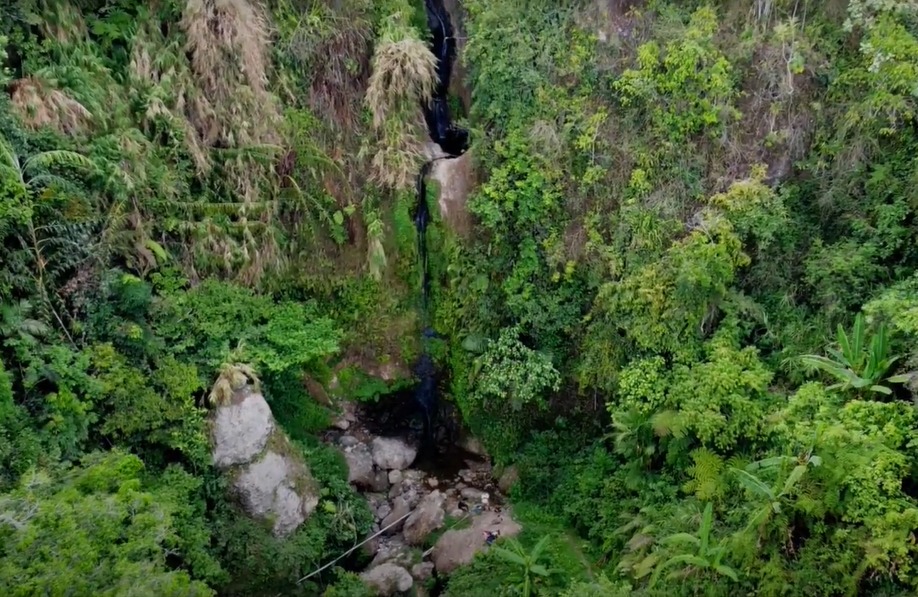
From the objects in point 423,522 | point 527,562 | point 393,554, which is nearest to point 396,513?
point 423,522

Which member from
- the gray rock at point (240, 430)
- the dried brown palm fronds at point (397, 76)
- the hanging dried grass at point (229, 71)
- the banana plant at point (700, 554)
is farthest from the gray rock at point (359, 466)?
the dried brown palm fronds at point (397, 76)

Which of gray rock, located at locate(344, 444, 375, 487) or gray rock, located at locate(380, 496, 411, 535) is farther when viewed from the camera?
gray rock, located at locate(344, 444, 375, 487)

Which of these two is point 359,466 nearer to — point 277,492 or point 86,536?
point 277,492

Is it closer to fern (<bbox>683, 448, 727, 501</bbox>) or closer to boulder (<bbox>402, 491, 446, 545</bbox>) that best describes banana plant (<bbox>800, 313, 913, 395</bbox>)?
fern (<bbox>683, 448, 727, 501</bbox>)

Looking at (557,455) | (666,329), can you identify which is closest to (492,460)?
(557,455)

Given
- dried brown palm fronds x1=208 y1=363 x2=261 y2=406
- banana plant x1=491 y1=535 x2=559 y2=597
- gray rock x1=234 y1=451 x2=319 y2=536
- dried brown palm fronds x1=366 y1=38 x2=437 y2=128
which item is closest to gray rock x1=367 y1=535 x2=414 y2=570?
gray rock x1=234 y1=451 x2=319 y2=536

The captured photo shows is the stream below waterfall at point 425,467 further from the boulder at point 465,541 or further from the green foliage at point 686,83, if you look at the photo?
the green foliage at point 686,83

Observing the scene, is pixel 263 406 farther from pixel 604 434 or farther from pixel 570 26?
pixel 570 26
